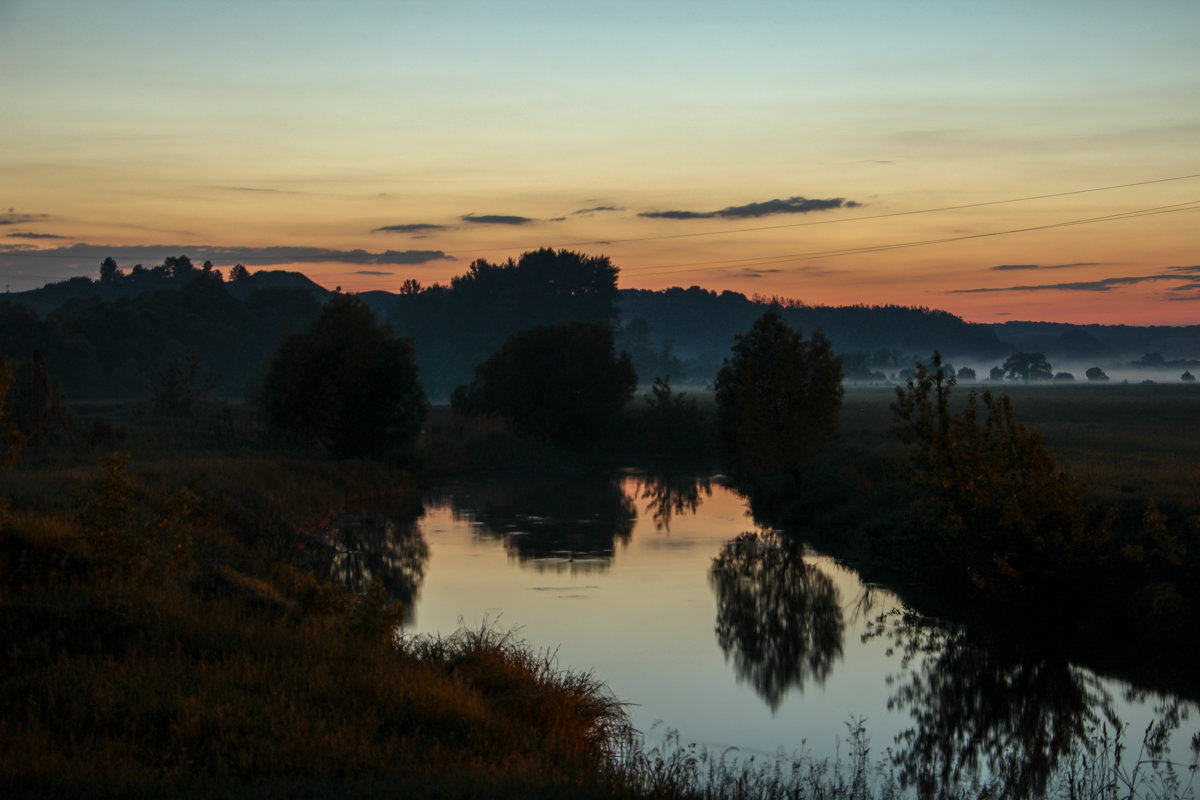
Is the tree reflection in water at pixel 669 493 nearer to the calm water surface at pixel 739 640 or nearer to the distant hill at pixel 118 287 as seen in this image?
the calm water surface at pixel 739 640

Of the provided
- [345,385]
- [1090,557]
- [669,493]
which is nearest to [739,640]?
[1090,557]

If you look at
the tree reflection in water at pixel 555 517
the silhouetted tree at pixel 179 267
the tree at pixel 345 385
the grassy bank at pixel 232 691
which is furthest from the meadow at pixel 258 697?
the silhouetted tree at pixel 179 267

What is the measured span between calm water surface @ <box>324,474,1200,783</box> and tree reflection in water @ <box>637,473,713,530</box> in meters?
3.05

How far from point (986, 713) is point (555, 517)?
72.5 feet

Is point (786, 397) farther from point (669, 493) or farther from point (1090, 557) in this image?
point (1090, 557)

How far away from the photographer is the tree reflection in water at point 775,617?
1666 centimetres

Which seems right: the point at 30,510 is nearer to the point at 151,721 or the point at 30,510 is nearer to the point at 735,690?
the point at 151,721

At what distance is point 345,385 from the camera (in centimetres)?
4034

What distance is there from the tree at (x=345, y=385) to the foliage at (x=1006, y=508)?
2569cm

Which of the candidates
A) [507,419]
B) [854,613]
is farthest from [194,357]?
[854,613]

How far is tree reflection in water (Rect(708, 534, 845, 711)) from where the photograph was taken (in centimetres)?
1666

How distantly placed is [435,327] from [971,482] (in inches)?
5540

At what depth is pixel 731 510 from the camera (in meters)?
37.9

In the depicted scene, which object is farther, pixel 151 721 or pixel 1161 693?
pixel 1161 693
